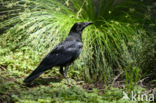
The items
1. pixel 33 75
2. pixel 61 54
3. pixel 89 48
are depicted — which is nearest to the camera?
pixel 33 75

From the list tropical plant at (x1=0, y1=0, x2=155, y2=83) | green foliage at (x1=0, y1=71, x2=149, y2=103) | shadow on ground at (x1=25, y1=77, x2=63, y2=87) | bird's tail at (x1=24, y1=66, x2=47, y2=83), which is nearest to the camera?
green foliage at (x1=0, y1=71, x2=149, y2=103)

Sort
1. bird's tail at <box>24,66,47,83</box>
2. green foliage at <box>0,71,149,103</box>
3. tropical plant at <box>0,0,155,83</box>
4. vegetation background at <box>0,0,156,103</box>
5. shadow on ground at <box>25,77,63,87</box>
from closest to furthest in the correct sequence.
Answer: green foliage at <box>0,71,149,103</box> → bird's tail at <box>24,66,47,83</box> → shadow on ground at <box>25,77,63,87</box> → vegetation background at <box>0,0,156,103</box> → tropical plant at <box>0,0,155,83</box>

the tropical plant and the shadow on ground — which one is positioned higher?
the tropical plant

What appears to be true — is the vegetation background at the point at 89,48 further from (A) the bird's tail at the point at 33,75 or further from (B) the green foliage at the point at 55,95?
(B) the green foliage at the point at 55,95

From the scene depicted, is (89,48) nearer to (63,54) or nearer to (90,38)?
(90,38)

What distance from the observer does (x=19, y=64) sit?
12.2 ft

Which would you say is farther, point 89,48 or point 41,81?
point 89,48

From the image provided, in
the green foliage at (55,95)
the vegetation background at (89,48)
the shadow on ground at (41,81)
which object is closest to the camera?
the green foliage at (55,95)

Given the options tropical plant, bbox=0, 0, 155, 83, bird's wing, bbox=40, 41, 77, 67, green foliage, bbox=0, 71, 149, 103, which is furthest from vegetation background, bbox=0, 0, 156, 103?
green foliage, bbox=0, 71, 149, 103

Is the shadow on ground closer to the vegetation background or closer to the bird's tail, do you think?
the vegetation background

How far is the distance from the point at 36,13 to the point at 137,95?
8.24 feet

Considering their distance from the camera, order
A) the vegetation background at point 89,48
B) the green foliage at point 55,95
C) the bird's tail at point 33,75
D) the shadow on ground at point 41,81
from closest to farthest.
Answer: the green foliage at point 55,95 < the bird's tail at point 33,75 < the shadow on ground at point 41,81 < the vegetation background at point 89,48

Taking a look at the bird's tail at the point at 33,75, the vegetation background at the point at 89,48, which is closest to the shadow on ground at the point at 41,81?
the vegetation background at the point at 89,48

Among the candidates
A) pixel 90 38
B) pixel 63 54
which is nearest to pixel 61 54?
pixel 63 54
